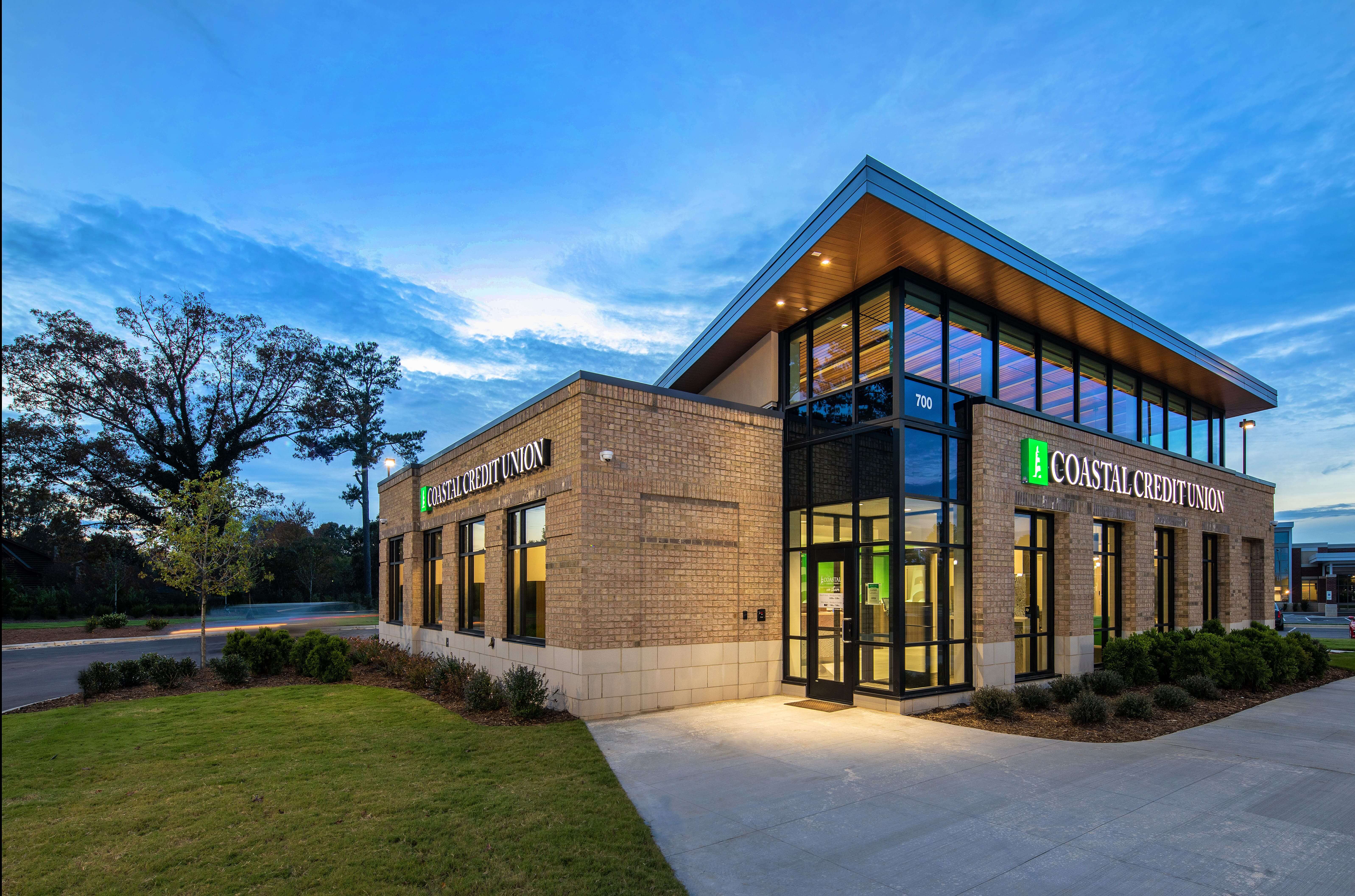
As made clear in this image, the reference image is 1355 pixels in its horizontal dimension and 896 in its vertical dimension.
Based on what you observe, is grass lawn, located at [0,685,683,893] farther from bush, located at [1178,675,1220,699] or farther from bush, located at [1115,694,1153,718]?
bush, located at [1178,675,1220,699]

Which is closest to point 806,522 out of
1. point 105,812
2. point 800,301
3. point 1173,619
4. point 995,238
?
point 800,301

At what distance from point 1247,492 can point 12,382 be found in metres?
44.2

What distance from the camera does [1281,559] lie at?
181 feet

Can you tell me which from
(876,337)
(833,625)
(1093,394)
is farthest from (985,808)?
(1093,394)

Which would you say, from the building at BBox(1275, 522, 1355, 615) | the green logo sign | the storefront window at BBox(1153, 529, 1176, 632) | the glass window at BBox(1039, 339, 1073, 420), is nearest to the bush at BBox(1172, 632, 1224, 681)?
the green logo sign

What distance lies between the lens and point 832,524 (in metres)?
12.5

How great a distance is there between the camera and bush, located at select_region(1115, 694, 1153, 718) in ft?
34.4

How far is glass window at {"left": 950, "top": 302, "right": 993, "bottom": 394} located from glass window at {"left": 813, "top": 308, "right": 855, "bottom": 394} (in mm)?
1729

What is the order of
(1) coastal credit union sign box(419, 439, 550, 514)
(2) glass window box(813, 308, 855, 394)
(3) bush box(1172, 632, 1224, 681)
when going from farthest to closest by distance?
(3) bush box(1172, 632, 1224, 681) → (2) glass window box(813, 308, 855, 394) → (1) coastal credit union sign box(419, 439, 550, 514)

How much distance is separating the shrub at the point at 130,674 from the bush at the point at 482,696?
7.69 meters

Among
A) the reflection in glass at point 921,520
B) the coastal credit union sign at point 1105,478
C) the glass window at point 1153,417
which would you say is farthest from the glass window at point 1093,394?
the reflection in glass at point 921,520

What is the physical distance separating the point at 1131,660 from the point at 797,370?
312 inches

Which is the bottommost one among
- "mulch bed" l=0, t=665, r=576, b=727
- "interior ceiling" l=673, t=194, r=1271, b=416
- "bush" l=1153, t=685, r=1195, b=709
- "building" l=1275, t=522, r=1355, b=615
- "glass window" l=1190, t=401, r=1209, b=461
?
"building" l=1275, t=522, r=1355, b=615

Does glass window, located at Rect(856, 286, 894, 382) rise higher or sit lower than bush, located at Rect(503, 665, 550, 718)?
higher
